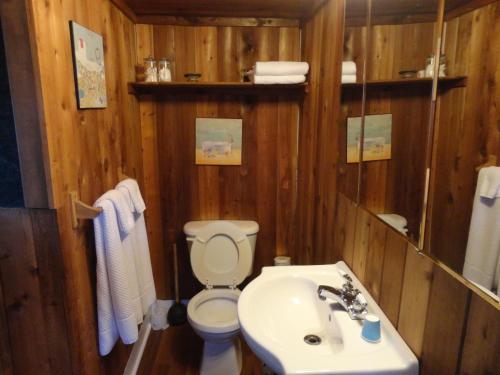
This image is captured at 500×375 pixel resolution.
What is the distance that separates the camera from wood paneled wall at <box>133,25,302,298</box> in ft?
7.22

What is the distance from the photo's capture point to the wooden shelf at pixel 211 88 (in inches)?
81.8

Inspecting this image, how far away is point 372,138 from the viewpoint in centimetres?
128

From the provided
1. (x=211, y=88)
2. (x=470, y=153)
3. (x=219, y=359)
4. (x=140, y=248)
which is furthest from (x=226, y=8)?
(x=219, y=359)

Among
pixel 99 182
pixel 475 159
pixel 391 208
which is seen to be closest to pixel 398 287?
pixel 391 208

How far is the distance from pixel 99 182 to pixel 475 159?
4.68 feet

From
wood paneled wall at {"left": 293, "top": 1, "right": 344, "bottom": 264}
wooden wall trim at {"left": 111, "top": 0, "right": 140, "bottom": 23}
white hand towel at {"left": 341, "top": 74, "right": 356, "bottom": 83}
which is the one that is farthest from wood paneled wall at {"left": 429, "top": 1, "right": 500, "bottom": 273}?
wooden wall trim at {"left": 111, "top": 0, "right": 140, "bottom": 23}

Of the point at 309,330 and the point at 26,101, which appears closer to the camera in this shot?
the point at 26,101

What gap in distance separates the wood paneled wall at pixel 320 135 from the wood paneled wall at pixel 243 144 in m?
0.15

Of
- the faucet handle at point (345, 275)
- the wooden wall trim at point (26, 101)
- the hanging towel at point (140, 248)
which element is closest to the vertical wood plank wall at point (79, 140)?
the wooden wall trim at point (26, 101)

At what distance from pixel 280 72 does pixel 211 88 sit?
0.49m

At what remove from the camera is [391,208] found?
1119 millimetres

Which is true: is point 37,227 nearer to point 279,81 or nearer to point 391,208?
point 391,208

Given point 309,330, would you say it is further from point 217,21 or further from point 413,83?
point 217,21

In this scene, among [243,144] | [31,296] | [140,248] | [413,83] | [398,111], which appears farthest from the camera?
[243,144]
